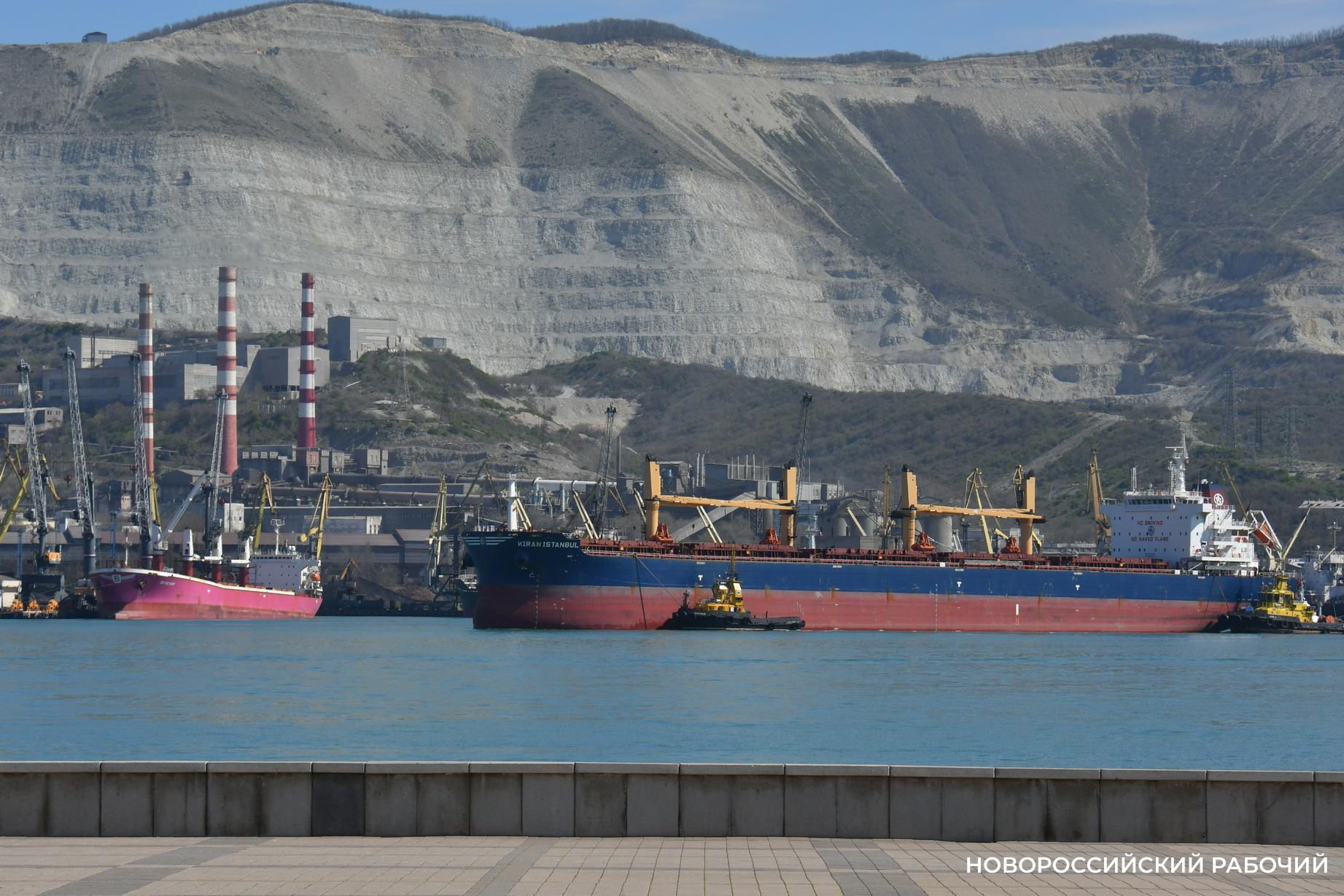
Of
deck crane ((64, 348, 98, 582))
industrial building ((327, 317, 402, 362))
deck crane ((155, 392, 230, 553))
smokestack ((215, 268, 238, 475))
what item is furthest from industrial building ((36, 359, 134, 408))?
smokestack ((215, 268, 238, 475))

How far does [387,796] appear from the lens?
68.0 ft

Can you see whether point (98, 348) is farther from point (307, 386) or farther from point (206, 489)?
point (206, 489)

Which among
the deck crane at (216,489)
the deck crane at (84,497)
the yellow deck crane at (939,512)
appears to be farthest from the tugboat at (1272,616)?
the deck crane at (84,497)

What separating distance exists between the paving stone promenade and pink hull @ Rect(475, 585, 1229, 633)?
2527 inches

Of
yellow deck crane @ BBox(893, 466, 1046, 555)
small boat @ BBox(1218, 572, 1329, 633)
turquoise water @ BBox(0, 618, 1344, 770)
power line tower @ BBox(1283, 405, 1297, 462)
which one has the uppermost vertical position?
power line tower @ BBox(1283, 405, 1297, 462)

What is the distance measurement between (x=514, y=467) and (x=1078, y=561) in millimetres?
76237

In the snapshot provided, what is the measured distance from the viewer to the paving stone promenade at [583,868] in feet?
58.2

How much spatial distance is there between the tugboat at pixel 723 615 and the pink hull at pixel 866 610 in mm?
1149

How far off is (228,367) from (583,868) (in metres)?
138

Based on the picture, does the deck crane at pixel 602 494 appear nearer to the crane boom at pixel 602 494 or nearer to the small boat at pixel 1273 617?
the crane boom at pixel 602 494

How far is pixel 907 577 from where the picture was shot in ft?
299

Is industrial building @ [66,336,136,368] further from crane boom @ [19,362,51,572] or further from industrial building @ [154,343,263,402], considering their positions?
crane boom @ [19,362,51,572]

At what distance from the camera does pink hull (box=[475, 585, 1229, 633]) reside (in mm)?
84875

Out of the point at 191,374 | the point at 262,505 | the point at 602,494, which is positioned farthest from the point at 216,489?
the point at 191,374
